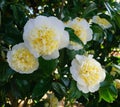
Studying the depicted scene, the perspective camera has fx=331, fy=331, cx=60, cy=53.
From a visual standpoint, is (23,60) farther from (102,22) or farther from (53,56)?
(102,22)

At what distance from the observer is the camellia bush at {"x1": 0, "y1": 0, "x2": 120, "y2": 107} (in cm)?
89

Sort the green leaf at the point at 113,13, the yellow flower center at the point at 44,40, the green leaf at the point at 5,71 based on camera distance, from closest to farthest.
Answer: the yellow flower center at the point at 44,40 < the green leaf at the point at 5,71 < the green leaf at the point at 113,13

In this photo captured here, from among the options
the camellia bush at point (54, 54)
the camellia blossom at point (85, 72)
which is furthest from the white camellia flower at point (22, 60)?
the camellia blossom at point (85, 72)

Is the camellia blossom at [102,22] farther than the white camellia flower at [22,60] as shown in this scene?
Yes

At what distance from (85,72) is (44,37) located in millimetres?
162

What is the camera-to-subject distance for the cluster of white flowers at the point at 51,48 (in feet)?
2.85

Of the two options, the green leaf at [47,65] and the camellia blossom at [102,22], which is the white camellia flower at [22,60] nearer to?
the green leaf at [47,65]

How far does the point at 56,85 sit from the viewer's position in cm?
109

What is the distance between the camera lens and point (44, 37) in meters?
0.86

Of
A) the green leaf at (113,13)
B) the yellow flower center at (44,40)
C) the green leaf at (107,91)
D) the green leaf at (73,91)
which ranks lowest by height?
the green leaf at (107,91)

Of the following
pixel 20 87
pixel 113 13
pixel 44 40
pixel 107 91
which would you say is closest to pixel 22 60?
pixel 44 40

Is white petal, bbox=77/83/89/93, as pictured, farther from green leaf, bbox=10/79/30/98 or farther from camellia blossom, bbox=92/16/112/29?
camellia blossom, bbox=92/16/112/29

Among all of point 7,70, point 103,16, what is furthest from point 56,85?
point 103,16

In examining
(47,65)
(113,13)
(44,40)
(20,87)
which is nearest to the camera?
(44,40)
